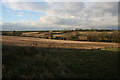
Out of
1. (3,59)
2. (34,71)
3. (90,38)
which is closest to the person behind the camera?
(34,71)

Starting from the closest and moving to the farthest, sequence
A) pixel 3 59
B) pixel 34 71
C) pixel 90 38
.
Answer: pixel 34 71 < pixel 3 59 < pixel 90 38

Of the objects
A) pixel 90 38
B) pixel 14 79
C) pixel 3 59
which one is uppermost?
pixel 90 38

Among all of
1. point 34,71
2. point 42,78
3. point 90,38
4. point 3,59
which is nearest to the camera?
point 42,78

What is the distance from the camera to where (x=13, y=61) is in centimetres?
615

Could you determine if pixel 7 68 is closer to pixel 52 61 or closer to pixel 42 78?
pixel 42 78

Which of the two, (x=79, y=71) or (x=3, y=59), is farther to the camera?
(x=3, y=59)

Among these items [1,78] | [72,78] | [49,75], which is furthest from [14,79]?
[72,78]

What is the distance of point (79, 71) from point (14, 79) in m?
3.92

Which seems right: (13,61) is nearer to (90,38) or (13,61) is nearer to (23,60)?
(23,60)

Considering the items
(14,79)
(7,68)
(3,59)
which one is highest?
(3,59)

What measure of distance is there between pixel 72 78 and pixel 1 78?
13.4 feet

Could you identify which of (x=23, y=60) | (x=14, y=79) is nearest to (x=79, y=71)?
(x=14, y=79)

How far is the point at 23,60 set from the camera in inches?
249

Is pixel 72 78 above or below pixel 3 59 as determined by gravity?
below
